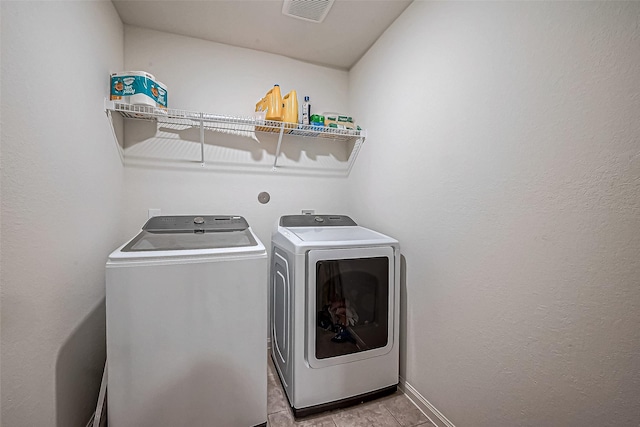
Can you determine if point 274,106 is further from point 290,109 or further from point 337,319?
point 337,319

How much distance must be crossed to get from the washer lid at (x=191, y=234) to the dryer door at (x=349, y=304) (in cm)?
47

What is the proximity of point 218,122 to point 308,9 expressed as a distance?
3.37 feet

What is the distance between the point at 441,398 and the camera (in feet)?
4.94

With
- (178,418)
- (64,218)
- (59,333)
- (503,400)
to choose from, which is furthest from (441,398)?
(64,218)

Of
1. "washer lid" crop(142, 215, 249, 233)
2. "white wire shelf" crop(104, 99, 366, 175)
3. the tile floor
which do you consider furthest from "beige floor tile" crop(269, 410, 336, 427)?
"white wire shelf" crop(104, 99, 366, 175)

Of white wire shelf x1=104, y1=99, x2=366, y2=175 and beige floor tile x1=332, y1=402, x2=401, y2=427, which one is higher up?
white wire shelf x1=104, y1=99, x2=366, y2=175

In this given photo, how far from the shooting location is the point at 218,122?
2068 mm

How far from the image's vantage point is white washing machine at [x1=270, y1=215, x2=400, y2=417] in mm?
1571

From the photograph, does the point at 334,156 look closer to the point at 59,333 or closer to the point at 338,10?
the point at 338,10

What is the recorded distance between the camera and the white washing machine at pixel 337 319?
1571 mm

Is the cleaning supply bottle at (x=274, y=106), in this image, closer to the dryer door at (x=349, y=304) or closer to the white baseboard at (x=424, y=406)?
the dryer door at (x=349, y=304)

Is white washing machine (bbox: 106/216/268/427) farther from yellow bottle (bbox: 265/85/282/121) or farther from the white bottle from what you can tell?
the white bottle

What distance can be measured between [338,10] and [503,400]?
242 cm

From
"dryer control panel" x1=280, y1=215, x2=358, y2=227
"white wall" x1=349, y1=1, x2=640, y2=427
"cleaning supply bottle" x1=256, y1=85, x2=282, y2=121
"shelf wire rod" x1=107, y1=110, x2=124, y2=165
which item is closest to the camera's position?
"white wall" x1=349, y1=1, x2=640, y2=427
